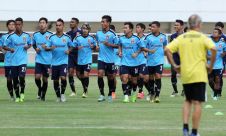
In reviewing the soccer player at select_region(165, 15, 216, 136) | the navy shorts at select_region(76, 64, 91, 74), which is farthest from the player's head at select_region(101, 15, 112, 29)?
A: the soccer player at select_region(165, 15, 216, 136)

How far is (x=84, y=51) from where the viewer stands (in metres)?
26.7

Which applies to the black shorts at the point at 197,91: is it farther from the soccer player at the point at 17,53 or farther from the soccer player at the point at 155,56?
the soccer player at the point at 17,53

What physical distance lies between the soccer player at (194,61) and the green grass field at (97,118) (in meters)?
0.98

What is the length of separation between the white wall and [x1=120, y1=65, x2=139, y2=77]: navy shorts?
24224mm

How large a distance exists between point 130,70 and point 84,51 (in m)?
3.24

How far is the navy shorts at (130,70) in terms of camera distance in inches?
928

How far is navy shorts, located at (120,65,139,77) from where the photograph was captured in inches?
928

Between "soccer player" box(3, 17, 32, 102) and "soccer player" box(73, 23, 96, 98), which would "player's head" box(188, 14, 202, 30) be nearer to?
"soccer player" box(3, 17, 32, 102)

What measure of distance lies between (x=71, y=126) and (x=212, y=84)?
10.1 meters

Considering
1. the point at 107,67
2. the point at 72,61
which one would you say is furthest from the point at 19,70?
the point at 72,61

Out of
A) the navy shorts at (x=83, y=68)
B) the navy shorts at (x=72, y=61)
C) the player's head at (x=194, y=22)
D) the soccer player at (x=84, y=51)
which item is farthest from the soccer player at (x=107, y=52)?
the player's head at (x=194, y=22)

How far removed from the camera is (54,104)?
22.4 m

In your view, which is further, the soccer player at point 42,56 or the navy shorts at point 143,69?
the navy shorts at point 143,69

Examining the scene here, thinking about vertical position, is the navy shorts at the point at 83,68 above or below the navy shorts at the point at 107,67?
below
